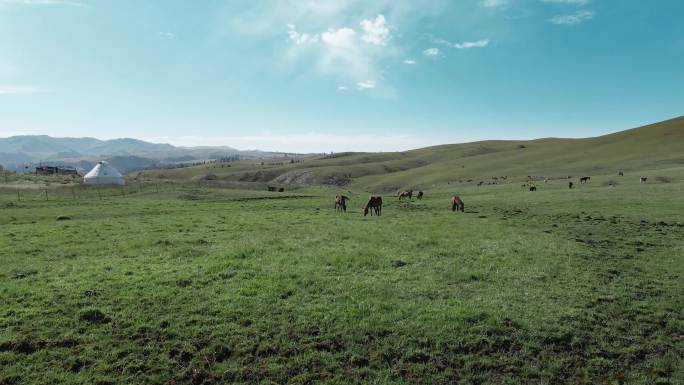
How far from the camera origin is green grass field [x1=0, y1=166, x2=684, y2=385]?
30.0 ft

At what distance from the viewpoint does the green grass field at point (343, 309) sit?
9156mm

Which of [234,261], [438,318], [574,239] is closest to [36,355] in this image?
[234,261]

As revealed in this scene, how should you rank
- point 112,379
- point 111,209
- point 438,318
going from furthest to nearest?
point 111,209
point 438,318
point 112,379

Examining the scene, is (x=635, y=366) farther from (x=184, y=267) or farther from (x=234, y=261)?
(x=184, y=267)

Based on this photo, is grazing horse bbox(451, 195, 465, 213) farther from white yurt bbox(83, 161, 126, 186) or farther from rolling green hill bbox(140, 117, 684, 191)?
white yurt bbox(83, 161, 126, 186)

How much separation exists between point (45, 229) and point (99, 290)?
55.6ft

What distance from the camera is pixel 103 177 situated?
298ft

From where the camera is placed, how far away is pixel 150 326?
10.7 metres

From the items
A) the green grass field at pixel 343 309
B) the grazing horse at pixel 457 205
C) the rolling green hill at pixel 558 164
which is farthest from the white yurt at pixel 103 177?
the grazing horse at pixel 457 205

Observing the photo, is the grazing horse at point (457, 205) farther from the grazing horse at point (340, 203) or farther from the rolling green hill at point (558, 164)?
the rolling green hill at point (558, 164)

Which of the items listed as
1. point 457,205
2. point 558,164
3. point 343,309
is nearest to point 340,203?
point 457,205

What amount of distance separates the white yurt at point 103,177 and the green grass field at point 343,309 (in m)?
76.7

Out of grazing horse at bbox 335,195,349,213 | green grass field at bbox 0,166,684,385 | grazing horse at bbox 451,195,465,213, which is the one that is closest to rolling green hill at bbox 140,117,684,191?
grazing horse at bbox 451,195,465,213

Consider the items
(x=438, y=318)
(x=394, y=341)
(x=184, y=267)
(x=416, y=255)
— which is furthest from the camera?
(x=416, y=255)
